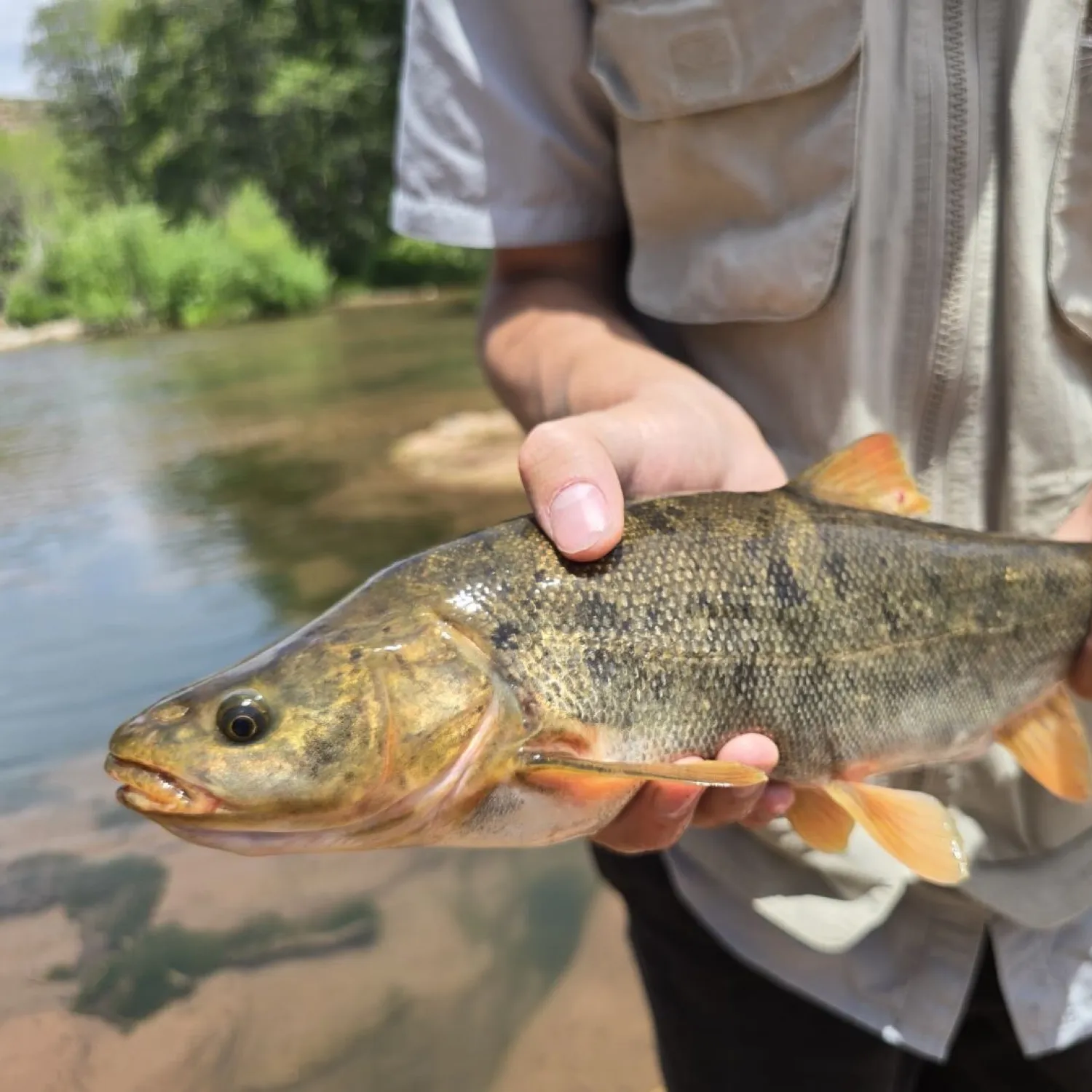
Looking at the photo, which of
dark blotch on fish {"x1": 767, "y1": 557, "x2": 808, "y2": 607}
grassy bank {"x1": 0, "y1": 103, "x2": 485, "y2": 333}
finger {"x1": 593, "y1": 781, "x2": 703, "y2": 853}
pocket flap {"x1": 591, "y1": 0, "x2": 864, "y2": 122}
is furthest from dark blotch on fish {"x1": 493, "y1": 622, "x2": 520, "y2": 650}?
grassy bank {"x1": 0, "y1": 103, "x2": 485, "y2": 333}

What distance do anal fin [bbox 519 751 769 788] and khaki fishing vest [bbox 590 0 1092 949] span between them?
43 centimetres

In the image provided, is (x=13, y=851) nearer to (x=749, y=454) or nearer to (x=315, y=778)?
(x=315, y=778)

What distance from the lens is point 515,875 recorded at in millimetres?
3480

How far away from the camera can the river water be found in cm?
281

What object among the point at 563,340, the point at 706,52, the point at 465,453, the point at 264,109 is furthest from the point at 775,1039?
the point at 264,109

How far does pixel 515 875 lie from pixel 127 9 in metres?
39.4

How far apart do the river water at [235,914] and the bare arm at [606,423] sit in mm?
1640

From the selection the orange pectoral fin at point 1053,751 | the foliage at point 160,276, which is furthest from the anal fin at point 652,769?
the foliage at point 160,276

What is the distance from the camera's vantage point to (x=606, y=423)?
5.10ft

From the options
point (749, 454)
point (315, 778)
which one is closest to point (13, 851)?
point (315, 778)

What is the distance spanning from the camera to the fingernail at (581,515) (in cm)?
140

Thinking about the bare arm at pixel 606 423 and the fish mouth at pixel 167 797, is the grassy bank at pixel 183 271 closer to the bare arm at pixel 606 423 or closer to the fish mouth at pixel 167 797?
the bare arm at pixel 606 423

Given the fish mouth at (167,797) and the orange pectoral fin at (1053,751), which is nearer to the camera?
the fish mouth at (167,797)

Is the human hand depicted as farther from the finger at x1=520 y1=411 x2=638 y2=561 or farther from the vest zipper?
the vest zipper
